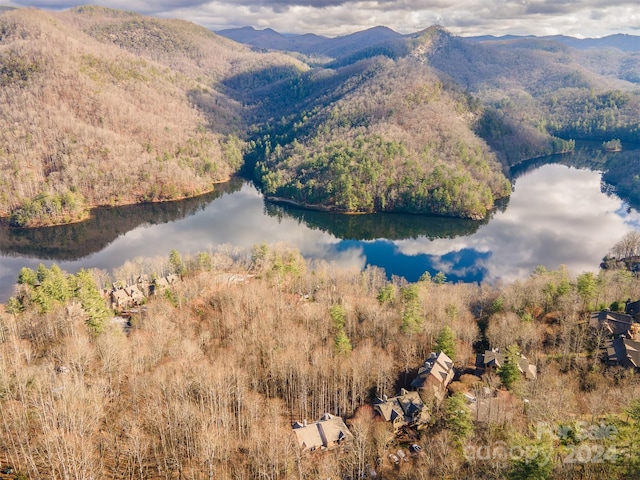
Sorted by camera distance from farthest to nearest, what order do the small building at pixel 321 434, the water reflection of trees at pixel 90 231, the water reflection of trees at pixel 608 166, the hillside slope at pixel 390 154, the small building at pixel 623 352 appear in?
1. the water reflection of trees at pixel 608 166
2. the hillside slope at pixel 390 154
3. the water reflection of trees at pixel 90 231
4. the small building at pixel 623 352
5. the small building at pixel 321 434

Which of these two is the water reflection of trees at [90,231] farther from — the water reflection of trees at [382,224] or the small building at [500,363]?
the small building at [500,363]

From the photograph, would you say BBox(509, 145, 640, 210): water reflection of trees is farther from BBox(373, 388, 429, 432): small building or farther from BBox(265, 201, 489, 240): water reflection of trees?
BBox(373, 388, 429, 432): small building

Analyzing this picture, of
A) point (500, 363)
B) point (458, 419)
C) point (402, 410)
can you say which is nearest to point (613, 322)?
point (500, 363)

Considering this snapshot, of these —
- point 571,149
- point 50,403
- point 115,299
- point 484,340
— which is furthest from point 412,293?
→ point 571,149

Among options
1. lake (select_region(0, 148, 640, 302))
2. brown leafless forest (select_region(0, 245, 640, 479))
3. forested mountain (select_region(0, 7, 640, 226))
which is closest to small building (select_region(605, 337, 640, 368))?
brown leafless forest (select_region(0, 245, 640, 479))

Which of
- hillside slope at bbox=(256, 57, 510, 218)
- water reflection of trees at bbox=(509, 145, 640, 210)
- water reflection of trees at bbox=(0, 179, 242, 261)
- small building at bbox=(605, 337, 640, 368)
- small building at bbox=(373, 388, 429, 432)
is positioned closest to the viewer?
small building at bbox=(373, 388, 429, 432)

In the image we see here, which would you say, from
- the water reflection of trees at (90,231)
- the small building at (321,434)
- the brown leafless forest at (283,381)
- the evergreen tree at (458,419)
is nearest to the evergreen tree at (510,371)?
the brown leafless forest at (283,381)
